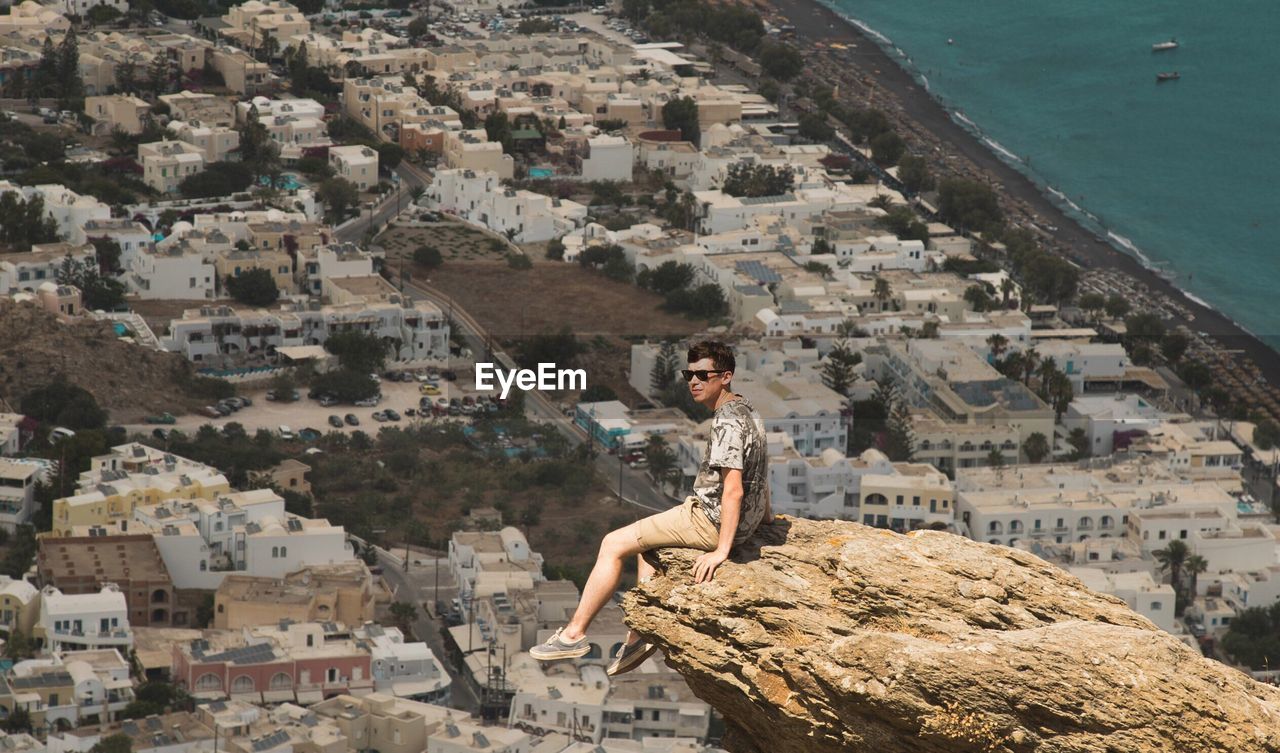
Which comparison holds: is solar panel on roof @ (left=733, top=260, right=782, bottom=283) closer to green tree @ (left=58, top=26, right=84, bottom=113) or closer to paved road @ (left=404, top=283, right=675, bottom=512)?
paved road @ (left=404, top=283, right=675, bottom=512)

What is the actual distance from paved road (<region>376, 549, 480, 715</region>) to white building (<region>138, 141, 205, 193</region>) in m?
17.1

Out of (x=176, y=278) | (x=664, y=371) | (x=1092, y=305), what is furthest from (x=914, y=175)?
(x=176, y=278)

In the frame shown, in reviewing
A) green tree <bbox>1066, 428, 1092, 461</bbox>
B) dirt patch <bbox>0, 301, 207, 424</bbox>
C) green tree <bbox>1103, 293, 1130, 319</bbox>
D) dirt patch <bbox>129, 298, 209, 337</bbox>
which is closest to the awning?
dirt patch <bbox>0, 301, 207, 424</bbox>

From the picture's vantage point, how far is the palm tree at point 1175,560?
29.1 meters

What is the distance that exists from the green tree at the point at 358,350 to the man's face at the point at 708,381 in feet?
91.9

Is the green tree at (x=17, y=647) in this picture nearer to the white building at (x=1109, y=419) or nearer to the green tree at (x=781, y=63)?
the white building at (x=1109, y=419)

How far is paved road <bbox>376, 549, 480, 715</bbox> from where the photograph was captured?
24.9m

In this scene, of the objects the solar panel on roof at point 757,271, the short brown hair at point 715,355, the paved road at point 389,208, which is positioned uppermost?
the short brown hair at point 715,355

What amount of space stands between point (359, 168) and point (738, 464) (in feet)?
128

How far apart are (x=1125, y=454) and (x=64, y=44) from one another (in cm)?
2569

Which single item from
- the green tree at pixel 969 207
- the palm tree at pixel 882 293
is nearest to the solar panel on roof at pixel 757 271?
the palm tree at pixel 882 293

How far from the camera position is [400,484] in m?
30.5

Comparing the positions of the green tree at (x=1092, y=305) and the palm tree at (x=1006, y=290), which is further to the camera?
the green tree at (x=1092, y=305)

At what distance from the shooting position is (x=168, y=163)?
146 ft
